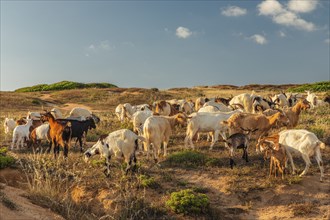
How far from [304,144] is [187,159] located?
169 inches

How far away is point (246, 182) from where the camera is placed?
12.4 m

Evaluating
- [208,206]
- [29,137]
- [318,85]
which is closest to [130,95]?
[318,85]

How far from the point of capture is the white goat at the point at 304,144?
39.8 ft

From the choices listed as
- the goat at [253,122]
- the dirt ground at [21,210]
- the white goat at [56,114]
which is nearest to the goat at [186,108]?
the white goat at [56,114]

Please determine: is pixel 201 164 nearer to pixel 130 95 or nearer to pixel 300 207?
pixel 300 207

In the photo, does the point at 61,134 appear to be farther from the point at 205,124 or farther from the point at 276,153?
the point at 276,153

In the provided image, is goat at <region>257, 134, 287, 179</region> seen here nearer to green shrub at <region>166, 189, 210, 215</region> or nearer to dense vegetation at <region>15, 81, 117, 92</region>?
green shrub at <region>166, 189, 210, 215</region>

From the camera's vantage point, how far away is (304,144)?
480 inches

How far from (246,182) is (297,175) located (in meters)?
1.61

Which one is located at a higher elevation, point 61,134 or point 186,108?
point 186,108

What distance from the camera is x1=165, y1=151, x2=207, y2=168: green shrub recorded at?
14.3 m

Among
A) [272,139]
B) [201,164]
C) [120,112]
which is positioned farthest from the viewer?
[120,112]

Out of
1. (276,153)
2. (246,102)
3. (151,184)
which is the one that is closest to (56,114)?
(246,102)

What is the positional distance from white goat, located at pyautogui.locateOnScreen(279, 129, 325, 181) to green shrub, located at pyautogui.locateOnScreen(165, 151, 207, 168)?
2988mm
